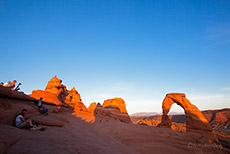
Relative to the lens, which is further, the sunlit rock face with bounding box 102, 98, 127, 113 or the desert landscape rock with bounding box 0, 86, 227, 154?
the sunlit rock face with bounding box 102, 98, 127, 113

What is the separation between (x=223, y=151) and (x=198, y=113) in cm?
559

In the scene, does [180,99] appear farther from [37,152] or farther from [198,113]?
[37,152]

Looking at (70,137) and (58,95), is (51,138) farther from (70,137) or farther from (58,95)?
(58,95)

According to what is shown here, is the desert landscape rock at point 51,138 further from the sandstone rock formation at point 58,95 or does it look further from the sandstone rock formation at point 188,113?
the sandstone rock formation at point 58,95

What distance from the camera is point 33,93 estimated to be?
483 inches

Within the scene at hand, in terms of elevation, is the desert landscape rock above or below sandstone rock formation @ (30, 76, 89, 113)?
below

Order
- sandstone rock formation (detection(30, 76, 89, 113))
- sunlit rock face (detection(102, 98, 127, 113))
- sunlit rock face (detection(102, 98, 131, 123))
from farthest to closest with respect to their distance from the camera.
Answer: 1. sunlit rock face (detection(102, 98, 127, 113))
2. sunlit rock face (detection(102, 98, 131, 123))
3. sandstone rock formation (detection(30, 76, 89, 113))

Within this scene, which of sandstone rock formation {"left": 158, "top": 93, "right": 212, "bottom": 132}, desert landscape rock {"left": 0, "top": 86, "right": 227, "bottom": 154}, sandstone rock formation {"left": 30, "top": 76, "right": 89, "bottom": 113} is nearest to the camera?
desert landscape rock {"left": 0, "top": 86, "right": 227, "bottom": 154}

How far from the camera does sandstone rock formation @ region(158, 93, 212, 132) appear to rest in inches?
530

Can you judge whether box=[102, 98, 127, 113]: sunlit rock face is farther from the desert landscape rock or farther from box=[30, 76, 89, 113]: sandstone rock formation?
the desert landscape rock

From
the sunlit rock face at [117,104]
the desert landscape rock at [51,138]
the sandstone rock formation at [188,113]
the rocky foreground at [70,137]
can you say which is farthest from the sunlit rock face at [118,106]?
the desert landscape rock at [51,138]

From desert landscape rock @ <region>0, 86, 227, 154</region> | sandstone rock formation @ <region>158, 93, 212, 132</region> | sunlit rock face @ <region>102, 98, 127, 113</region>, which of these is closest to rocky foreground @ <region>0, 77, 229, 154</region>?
desert landscape rock @ <region>0, 86, 227, 154</region>

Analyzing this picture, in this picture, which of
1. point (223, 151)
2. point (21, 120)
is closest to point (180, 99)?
point (223, 151)

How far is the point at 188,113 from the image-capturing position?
1484cm
